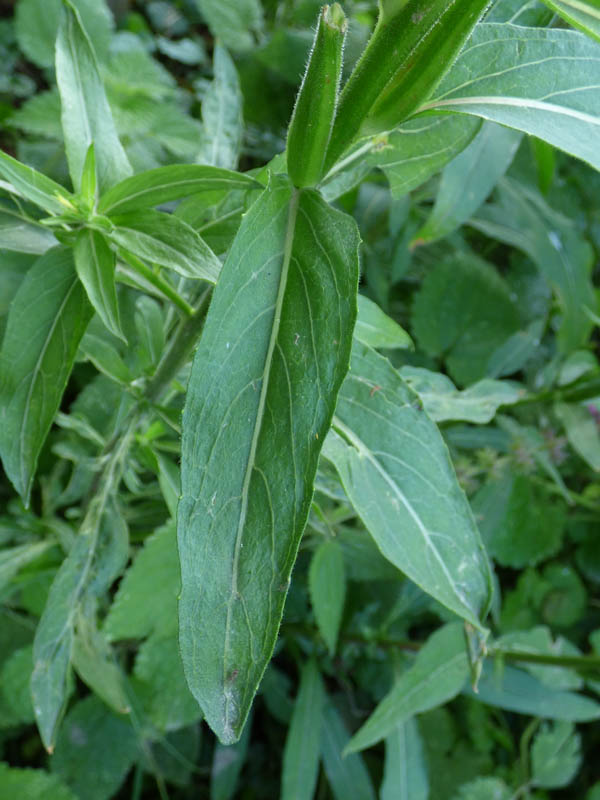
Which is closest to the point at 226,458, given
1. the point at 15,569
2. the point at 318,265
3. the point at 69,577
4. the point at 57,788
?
the point at 318,265

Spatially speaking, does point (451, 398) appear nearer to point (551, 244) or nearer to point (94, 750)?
point (551, 244)

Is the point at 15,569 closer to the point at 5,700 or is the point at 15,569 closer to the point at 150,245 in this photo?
the point at 5,700

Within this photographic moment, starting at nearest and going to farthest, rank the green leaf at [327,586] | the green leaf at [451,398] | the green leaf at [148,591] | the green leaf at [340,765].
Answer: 1. the green leaf at [451,398]
2. the green leaf at [148,591]
3. the green leaf at [327,586]
4. the green leaf at [340,765]

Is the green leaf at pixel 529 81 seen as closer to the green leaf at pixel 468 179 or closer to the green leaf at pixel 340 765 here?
the green leaf at pixel 468 179

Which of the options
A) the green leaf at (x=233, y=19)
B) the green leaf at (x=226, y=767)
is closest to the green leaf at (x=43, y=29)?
the green leaf at (x=233, y=19)

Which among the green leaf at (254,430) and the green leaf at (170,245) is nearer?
the green leaf at (254,430)

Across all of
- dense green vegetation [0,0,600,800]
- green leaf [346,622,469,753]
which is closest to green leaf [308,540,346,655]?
dense green vegetation [0,0,600,800]

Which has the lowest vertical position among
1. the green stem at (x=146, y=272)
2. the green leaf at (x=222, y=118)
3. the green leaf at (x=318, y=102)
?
the green stem at (x=146, y=272)
